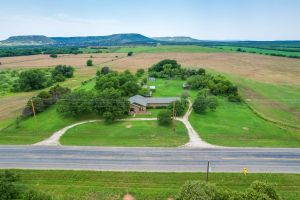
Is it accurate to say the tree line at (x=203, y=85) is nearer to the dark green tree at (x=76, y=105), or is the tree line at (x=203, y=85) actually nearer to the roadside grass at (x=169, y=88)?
the roadside grass at (x=169, y=88)

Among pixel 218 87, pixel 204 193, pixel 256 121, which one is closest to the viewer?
pixel 204 193

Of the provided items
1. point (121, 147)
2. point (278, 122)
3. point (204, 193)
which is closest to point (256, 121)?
point (278, 122)

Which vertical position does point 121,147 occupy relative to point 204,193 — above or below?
below

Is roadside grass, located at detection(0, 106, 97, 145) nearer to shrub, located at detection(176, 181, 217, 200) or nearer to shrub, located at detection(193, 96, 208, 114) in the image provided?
shrub, located at detection(193, 96, 208, 114)

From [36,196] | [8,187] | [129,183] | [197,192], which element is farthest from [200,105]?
[8,187]

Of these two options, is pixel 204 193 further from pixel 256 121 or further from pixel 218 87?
pixel 218 87

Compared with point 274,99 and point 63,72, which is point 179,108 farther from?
point 63,72
